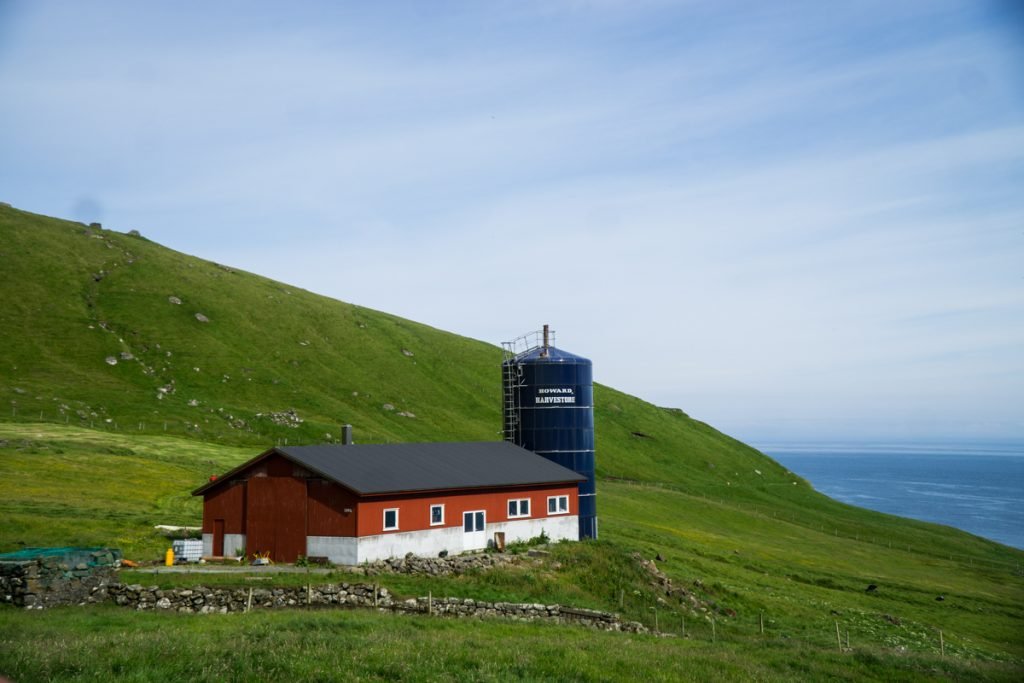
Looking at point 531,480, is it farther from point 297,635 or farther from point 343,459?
point 297,635

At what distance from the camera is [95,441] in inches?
3147

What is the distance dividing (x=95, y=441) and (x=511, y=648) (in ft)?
217

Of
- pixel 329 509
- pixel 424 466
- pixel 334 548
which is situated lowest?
pixel 334 548

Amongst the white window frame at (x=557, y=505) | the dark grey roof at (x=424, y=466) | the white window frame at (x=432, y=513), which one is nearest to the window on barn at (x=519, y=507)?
the dark grey roof at (x=424, y=466)

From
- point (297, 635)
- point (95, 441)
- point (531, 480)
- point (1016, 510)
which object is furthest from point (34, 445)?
point (1016, 510)

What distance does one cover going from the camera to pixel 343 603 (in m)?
Answer: 34.2

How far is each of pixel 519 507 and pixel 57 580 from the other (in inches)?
997

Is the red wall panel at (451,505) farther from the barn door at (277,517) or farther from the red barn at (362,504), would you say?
the barn door at (277,517)

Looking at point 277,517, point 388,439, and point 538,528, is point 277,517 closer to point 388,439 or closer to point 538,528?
point 538,528

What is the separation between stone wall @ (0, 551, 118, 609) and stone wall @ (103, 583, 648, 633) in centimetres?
76

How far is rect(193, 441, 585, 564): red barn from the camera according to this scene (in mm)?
42062

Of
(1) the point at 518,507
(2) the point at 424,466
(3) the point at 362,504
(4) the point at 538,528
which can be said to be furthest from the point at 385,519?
(4) the point at 538,528

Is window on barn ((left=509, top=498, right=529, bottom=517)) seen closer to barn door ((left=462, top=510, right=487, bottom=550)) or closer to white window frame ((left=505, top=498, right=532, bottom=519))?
white window frame ((left=505, top=498, right=532, bottom=519))

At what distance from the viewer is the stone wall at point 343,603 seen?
32781 millimetres
